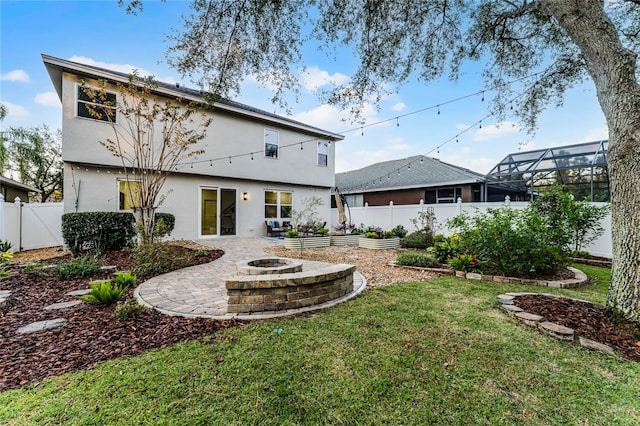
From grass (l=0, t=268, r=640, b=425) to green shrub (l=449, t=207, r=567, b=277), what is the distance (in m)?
2.72

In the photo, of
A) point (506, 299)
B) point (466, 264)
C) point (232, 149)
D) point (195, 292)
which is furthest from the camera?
point (232, 149)

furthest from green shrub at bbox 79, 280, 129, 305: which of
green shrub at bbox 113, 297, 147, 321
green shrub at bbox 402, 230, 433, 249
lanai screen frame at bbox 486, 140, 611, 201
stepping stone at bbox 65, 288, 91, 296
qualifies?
lanai screen frame at bbox 486, 140, 611, 201

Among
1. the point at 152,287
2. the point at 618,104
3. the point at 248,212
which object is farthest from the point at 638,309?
the point at 248,212

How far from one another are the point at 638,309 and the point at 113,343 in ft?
18.0

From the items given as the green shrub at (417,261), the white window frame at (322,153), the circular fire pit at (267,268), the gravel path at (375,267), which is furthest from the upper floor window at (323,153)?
the circular fire pit at (267,268)

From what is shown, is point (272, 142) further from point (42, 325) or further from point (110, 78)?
point (42, 325)

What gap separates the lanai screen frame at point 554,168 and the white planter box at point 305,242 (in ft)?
28.6

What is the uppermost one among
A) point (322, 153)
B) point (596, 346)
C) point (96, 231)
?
point (322, 153)

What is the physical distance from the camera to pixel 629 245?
2914 millimetres

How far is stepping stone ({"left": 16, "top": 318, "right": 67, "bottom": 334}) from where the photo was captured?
2955mm

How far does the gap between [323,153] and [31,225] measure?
11.9m

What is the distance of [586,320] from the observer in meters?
3.09

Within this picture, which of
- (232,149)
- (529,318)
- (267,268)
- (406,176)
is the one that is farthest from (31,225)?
(406,176)

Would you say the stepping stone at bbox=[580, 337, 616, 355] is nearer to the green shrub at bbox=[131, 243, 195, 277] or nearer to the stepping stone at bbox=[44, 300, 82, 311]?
the stepping stone at bbox=[44, 300, 82, 311]
